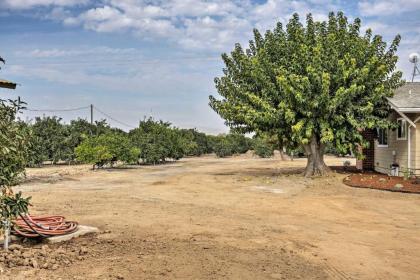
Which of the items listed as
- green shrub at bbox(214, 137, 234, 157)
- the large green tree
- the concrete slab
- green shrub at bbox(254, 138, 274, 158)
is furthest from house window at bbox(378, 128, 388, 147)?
green shrub at bbox(214, 137, 234, 157)

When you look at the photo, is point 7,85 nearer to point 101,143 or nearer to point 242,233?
point 242,233

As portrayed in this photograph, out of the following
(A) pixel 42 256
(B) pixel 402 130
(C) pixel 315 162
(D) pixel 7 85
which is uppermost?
(D) pixel 7 85

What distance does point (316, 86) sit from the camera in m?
19.9

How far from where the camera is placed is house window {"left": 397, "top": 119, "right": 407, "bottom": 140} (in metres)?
20.1

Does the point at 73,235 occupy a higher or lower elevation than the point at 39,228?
lower

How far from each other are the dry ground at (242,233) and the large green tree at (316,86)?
15.6ft

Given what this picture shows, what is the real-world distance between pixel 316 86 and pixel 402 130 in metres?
4.62

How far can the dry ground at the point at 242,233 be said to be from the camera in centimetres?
633

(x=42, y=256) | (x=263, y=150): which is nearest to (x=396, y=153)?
(x=42, y=256)

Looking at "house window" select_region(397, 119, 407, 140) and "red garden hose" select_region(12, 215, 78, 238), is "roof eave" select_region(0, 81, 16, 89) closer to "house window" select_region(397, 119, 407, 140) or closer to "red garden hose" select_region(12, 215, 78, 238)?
"red garden hose" select_region(12, 215, 78, 238)

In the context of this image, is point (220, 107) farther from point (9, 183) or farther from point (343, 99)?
point (9, 183)

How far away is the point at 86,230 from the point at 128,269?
2695 mm

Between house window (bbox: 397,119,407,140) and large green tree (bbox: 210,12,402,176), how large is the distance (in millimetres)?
670

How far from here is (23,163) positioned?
6.79 m
